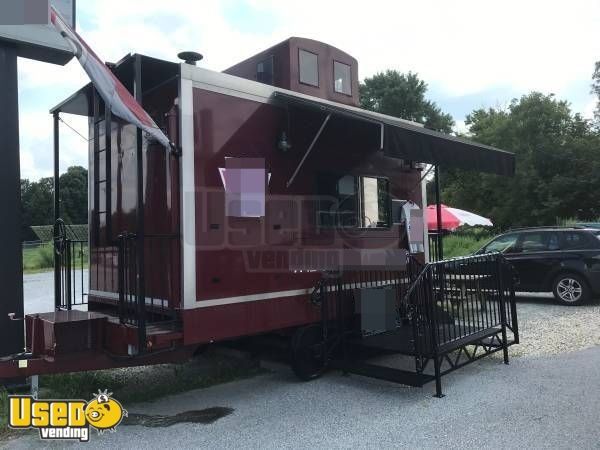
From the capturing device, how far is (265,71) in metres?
6.38

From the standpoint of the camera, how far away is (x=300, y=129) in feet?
18.3

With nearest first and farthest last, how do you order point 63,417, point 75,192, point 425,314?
1. point 63,417
2. point 425,314
3. point 75,192

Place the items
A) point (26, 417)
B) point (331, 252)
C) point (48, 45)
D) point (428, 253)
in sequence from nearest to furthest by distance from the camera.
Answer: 1. point (26, 417)
2. point (48, 45)
3. point (331, 252)
4. point (428, 253)

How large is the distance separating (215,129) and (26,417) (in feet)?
9.79

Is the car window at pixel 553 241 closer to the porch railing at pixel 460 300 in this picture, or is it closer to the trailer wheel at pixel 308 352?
the porch railing at pixel 460 300

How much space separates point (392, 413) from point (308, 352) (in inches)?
52.6

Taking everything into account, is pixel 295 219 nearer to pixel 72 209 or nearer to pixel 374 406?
pixel 374 406

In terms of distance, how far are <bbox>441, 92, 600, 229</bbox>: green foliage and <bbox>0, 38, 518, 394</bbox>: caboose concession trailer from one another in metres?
24.9

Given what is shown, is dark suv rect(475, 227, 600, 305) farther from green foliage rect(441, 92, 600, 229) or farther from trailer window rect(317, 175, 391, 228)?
green foliage rect(441, 92, 600, 229)

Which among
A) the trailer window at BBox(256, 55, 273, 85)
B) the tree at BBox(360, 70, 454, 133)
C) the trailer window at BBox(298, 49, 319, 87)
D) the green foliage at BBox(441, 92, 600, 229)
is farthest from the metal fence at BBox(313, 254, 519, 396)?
the tree at BBox(360, 70, 454, 133)

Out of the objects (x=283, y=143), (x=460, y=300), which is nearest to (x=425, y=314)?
(x=460, y=300)

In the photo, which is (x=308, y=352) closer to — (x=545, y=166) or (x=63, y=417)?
(x=63, y=417)

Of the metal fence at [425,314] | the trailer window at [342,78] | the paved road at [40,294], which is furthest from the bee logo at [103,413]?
the trailer window at [342,78]

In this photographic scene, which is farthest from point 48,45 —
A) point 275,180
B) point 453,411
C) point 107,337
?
point 453,411
